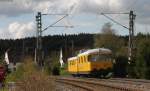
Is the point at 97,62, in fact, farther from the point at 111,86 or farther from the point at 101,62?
the point at 111,86

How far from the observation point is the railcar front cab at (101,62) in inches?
2122

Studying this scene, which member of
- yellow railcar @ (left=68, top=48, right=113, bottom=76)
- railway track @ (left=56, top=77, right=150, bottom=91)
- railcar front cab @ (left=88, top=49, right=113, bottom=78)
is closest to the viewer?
railway track @ (left=56, top=77, right=150, bottom=91)

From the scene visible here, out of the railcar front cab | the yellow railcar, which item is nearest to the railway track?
the yellow railcar

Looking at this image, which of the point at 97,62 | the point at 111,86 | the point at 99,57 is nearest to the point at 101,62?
the point at 97,62

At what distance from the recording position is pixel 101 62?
54875mm

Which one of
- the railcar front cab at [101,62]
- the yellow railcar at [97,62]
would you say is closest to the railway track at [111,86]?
the yellow railcar at [97,62]

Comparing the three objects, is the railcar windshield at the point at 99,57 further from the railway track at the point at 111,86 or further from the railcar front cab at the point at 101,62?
the railway track at the point at 111,86

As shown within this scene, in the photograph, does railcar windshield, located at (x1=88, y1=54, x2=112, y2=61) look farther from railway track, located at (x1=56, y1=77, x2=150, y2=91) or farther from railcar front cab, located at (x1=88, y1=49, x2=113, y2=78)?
railway track, located at (x1=56, y1=77, x2=150, y2=91)

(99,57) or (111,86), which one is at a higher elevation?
(99,57)

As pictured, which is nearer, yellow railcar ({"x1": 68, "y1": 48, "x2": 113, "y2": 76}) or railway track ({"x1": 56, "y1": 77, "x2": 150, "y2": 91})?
railway track ({"x1": 56, "y1": 77, "x2": 150, "y2": 91})

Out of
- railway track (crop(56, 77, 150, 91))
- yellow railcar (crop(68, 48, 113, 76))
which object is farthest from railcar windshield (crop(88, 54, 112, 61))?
railway track (crop(56, 77, 150, 91))

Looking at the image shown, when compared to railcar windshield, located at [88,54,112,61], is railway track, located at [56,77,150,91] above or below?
below

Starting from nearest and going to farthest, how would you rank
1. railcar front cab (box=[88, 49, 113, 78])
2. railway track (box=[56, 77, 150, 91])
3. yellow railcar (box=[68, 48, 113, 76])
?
railway track (box=[56, 77, 150, 91]) < yellow railcar (box=[68, 48, 113, 76]) < railcar front cab (box=[88, 49, 113, 78])

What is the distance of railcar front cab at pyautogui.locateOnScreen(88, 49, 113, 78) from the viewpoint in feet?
177
